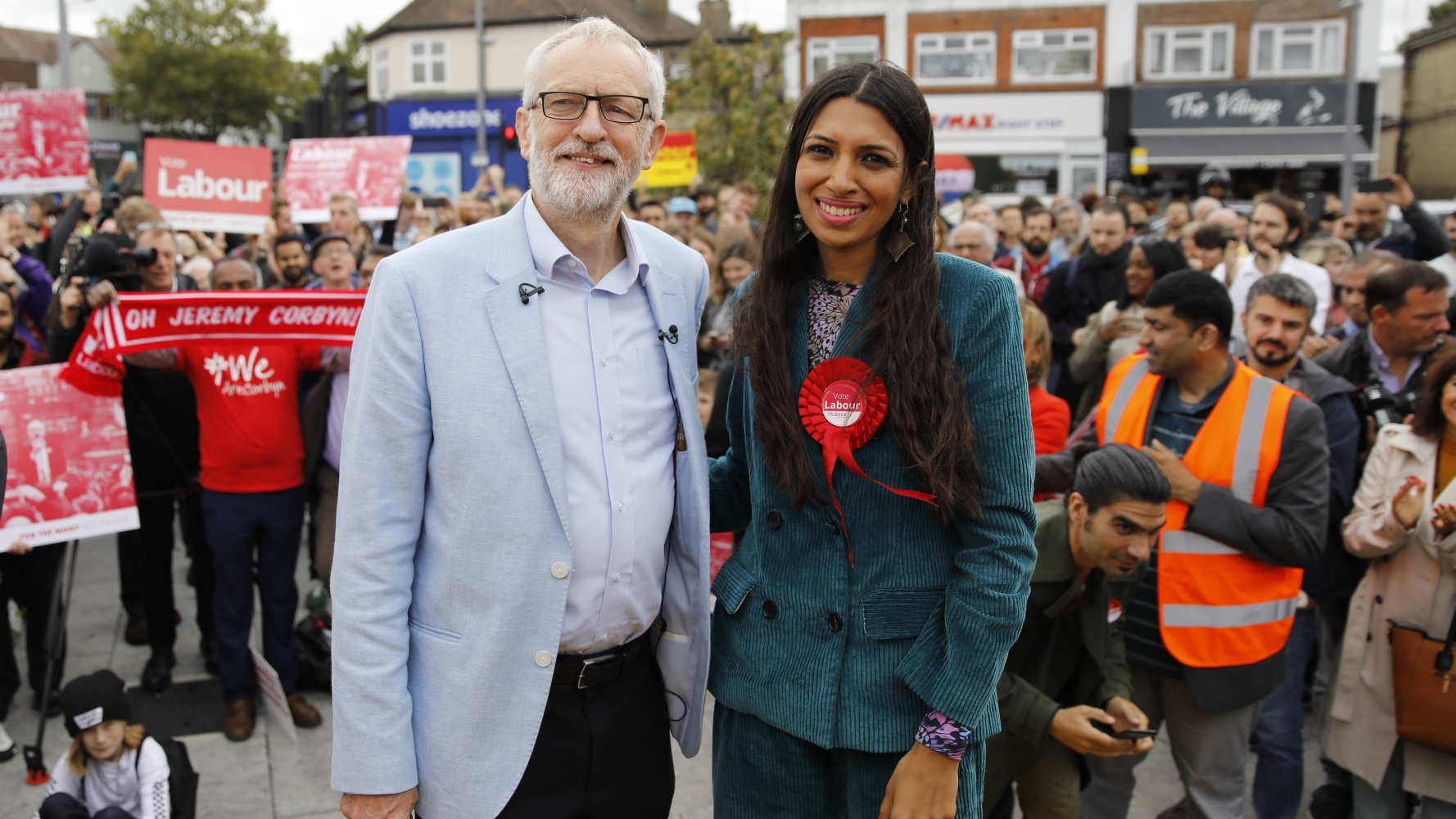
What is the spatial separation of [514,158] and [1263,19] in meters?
23.5

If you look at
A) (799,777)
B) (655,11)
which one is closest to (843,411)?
(799,777)

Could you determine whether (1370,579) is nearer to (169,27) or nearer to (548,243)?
(548,243)

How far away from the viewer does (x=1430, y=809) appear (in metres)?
3.53

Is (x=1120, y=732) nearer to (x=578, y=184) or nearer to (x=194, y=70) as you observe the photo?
(x=578, y=184)

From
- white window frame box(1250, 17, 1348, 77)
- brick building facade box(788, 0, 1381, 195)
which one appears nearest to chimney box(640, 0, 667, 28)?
brick building facade box(788, 0, 1381, 195)

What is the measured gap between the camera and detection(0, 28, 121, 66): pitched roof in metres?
62.7

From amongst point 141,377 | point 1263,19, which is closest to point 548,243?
point 141,377

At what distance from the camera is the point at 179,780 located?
3.97 m

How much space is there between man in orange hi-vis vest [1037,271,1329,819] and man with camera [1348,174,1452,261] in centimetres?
471

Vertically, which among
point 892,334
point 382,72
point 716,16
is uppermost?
point 716,16

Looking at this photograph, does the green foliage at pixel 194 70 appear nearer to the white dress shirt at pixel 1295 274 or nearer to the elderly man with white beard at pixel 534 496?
A: the white dress shirt at pixel 1295 274

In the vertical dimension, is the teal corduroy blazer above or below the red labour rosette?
below

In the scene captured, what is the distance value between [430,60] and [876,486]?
134ft

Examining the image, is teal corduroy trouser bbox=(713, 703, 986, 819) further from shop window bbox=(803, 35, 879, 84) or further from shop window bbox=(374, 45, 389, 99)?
shop window bbox=(374, 45, 389, 99)
